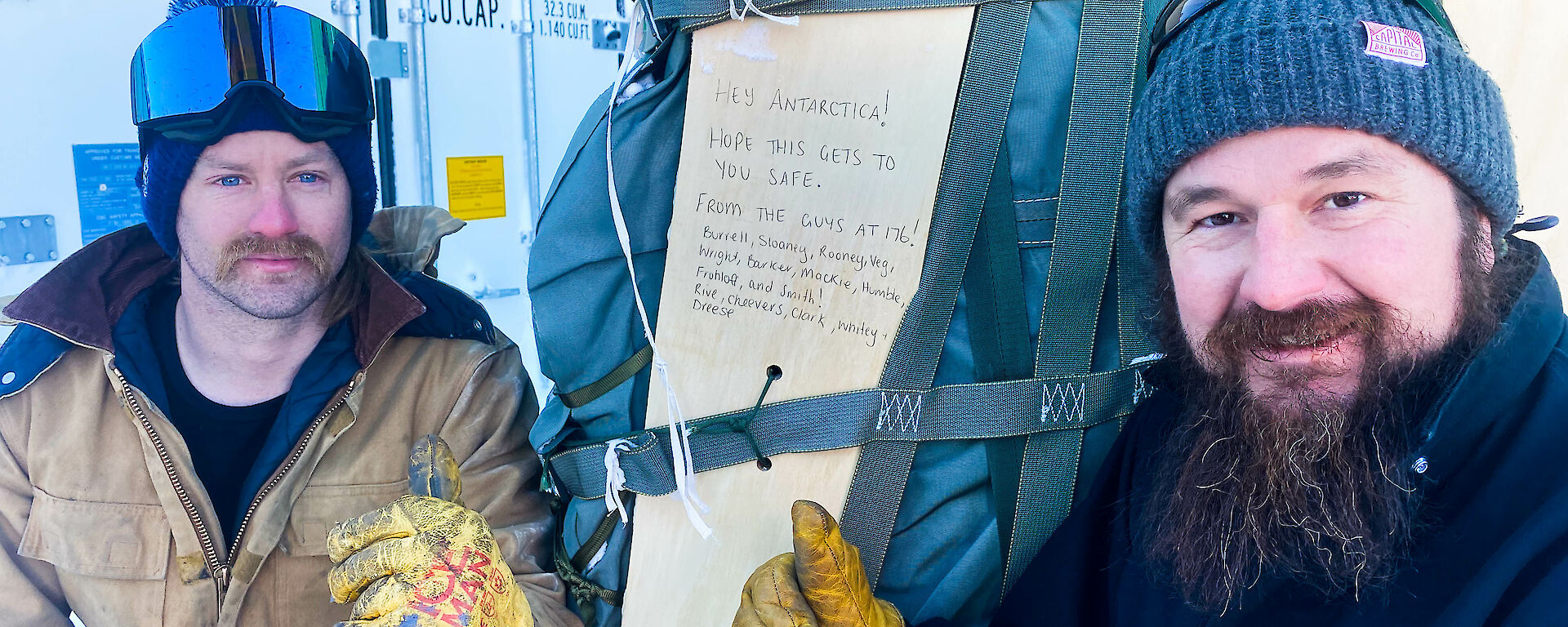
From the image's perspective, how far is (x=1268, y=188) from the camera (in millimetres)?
1132

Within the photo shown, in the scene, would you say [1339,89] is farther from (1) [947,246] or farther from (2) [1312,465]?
(1) [947,246]

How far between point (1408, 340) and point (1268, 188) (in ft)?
0.77

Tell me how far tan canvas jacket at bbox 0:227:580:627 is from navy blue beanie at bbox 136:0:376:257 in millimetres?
141

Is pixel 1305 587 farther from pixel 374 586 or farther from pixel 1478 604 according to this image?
pixel 374 586

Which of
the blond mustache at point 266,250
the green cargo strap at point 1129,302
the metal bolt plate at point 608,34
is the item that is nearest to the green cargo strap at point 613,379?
the blond mustache at point 266,250

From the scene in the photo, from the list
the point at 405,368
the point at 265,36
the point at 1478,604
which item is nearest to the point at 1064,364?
the point at 1478,604

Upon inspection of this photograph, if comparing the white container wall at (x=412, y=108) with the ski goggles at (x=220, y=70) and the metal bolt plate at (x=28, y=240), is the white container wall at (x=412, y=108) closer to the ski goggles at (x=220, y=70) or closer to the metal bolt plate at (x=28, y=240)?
the metal bolt plate at (x=28, y=240)

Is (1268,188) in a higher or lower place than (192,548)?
higher

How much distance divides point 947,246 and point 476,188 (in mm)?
1645

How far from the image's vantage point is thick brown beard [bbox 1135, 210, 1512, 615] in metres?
1.11

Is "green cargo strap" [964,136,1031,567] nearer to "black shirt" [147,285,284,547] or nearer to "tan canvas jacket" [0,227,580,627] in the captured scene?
"tan canvas jacket" [0,227,580,627]

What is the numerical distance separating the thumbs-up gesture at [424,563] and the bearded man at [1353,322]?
98 cm

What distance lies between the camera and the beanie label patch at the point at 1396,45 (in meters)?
1.09

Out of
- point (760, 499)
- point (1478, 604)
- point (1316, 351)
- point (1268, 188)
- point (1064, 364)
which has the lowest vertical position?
point (760, 499)
